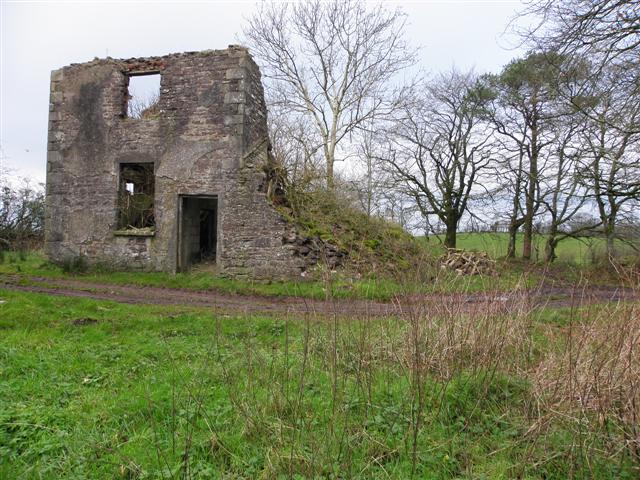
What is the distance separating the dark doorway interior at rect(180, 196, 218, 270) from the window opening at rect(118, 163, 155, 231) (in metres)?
1.12

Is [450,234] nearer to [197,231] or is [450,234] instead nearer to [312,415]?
[197,231]

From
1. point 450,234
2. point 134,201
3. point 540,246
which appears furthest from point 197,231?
point 540,246

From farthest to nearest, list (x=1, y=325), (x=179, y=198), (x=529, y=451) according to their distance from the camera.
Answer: (x=179, y=198) < (x=1, y=325) < (x=529, y=451)

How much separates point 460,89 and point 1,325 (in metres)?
19.5

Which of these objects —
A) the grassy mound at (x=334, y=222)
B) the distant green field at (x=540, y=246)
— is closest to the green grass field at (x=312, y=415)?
the distant green field at (x=540, y=246)

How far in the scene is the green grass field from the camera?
2.59 meters

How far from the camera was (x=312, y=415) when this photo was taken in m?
2.99

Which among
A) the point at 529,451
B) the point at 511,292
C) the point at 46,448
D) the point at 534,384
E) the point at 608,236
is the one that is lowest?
the point at 46,448

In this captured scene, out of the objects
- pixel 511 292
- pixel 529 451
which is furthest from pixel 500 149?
pixel 529 451

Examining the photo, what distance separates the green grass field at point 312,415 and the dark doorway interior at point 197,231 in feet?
25.8

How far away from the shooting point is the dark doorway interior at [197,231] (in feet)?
41.4

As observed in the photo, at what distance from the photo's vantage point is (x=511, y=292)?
3904 mm

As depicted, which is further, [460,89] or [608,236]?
[460,89]

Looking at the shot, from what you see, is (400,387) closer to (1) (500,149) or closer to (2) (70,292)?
(2) (70,292)
